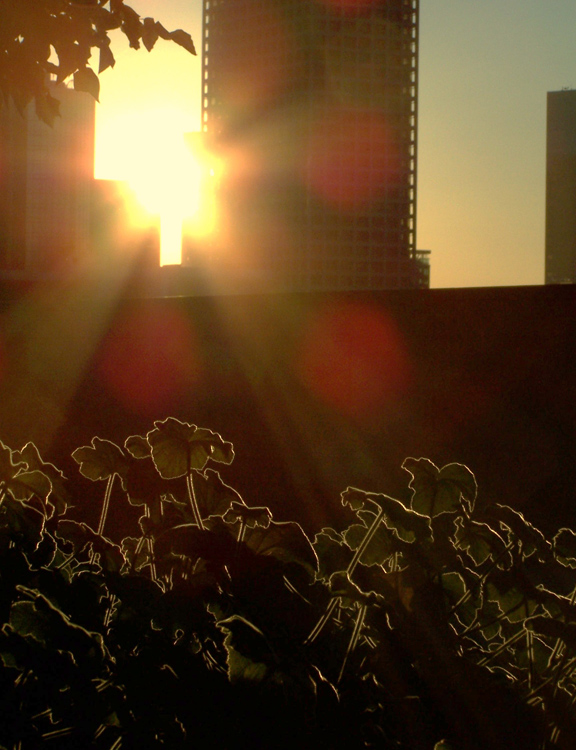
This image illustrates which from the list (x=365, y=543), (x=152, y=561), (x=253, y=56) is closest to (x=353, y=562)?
(x=365, y=543)

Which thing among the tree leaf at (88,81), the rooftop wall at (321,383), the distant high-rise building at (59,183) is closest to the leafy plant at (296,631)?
the rooftop wall at (321,383)

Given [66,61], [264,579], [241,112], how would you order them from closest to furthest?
[264,579] → [66,61] → [241,112]

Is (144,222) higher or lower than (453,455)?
higher

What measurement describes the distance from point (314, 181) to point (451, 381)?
12391 centimetres

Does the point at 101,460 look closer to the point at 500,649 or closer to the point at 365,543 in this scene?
the point at 365,543

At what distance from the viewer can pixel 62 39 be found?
11.8ft

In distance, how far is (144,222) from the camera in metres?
117

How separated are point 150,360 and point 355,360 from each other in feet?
2.55

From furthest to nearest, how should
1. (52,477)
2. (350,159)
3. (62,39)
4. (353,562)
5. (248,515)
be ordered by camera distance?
(350,159)
(62,39)
(52,477)
(248,515)
(353,562)

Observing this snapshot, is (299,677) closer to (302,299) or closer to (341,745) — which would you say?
(341,745)

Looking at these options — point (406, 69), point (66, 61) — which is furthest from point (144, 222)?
point (66, 61)

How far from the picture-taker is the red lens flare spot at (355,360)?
2.94 m

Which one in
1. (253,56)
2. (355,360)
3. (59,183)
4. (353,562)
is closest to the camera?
(353,562)

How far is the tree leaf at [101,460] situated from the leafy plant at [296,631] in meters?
0.16
